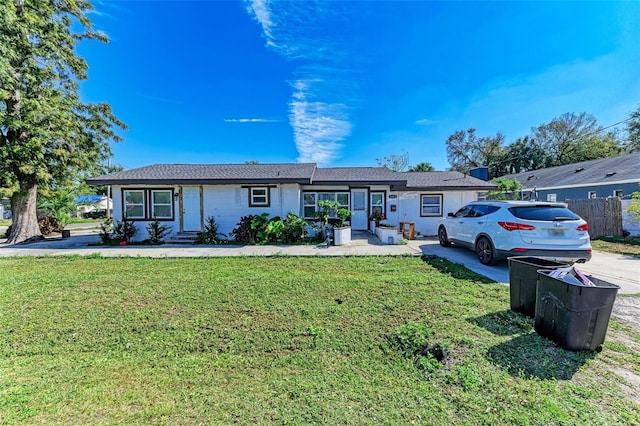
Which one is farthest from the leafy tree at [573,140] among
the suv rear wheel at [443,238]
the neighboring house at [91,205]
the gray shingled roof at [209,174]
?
the neighboring house at [91,205]

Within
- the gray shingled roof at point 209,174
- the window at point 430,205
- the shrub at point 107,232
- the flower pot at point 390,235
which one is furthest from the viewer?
the window at point 430,205

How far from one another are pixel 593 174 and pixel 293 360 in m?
25.0

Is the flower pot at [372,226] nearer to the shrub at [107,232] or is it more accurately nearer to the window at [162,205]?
the window at [162,205]

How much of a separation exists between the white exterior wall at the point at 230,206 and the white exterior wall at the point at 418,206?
5.74 meters

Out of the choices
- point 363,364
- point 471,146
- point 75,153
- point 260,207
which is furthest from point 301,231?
point 471,146

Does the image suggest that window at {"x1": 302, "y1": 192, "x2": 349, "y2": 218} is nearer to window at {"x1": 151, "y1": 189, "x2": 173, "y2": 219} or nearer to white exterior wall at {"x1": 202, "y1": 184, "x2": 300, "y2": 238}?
white exterior wall at {"x1": 202, "y1": 184, "x2": 300, "y2": 238}

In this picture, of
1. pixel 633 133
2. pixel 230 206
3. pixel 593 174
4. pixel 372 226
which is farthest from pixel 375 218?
pixel 633 133

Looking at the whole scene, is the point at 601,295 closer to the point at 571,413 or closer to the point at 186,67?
the point at 571,413

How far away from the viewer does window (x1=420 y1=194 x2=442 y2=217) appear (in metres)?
13.4

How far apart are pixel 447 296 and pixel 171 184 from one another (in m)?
10.9

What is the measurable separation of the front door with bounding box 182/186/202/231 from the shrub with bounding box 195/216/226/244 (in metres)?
0.62

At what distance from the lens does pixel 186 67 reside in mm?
13430

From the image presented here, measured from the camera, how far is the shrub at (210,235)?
10797 millimetres

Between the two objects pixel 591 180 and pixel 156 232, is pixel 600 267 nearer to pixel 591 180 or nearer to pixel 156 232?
pixel 156 232
